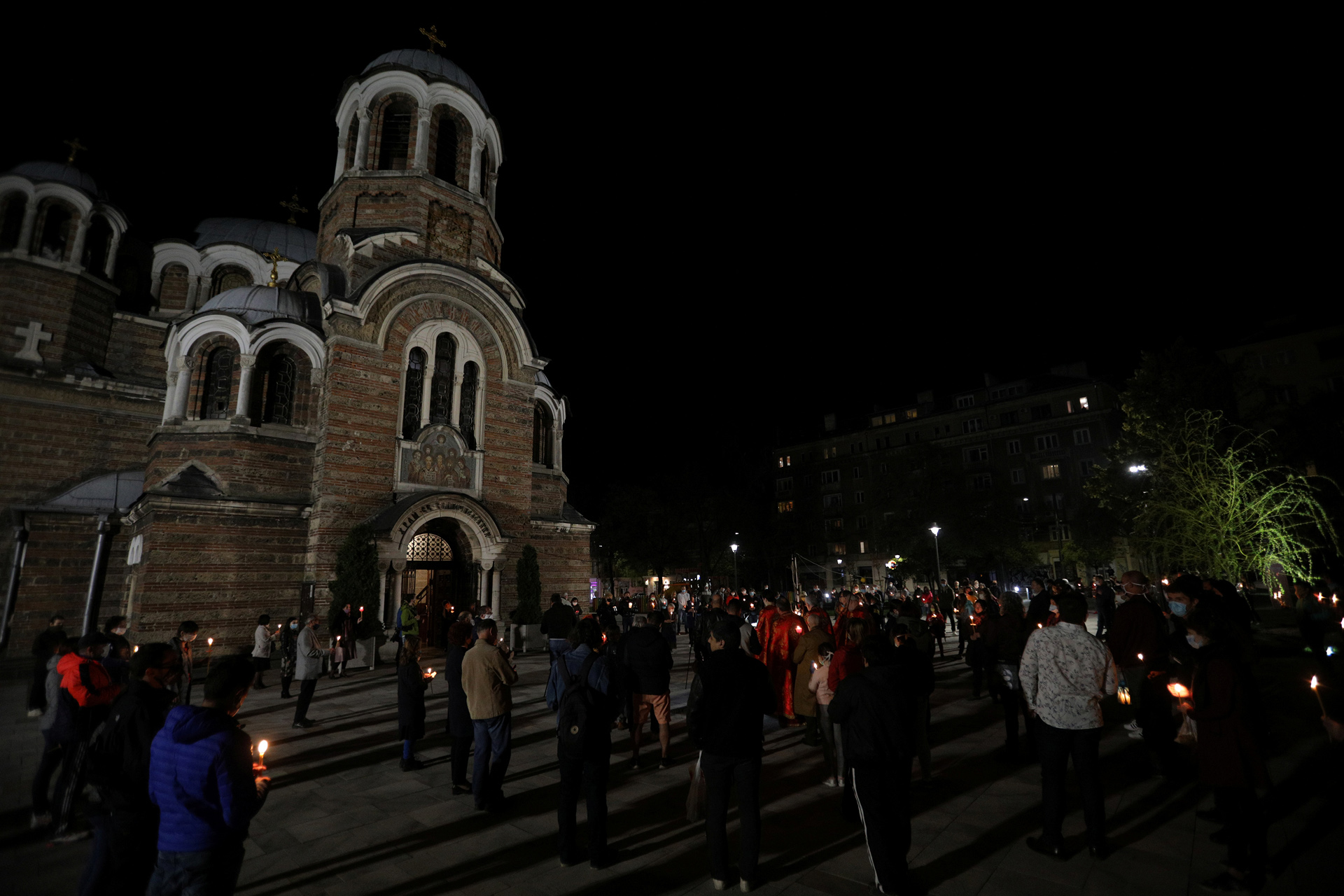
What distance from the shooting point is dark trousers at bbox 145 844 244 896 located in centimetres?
292

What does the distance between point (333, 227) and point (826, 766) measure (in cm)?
2225

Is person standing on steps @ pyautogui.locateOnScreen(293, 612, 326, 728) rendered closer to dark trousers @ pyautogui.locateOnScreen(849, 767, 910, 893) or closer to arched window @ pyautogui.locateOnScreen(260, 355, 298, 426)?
dark trousers @ pyautogui.locateOnScreen(849, 767, 910, 893)

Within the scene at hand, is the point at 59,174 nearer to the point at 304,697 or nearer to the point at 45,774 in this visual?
the point at 304,697

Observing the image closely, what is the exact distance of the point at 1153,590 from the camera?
55.9 ft

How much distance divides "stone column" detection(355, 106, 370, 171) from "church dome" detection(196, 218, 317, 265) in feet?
21.1

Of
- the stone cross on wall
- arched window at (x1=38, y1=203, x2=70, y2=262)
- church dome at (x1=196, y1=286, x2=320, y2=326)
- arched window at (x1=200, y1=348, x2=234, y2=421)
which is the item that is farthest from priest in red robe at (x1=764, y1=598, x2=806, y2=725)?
arched window at (x1=38, y1=203, x2=70, y2=262)

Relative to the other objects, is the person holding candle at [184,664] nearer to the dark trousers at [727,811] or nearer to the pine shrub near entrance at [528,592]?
the dark trousers at [727,811]

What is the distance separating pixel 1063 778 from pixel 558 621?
7802mm

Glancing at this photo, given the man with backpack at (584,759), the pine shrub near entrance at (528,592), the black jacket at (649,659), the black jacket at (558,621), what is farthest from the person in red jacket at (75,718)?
the pine shrub near entrance at (528,592)

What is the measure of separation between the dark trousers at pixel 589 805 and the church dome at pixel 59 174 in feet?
87.3

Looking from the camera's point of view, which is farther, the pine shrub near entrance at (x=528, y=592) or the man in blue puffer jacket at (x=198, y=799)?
the pine shrub near entrance at (x=528, y=592)

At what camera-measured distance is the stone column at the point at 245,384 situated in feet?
55.3

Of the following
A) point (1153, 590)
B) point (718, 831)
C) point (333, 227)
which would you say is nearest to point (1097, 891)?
point (718, 831)

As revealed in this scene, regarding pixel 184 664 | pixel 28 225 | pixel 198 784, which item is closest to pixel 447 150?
pixel 28 225
